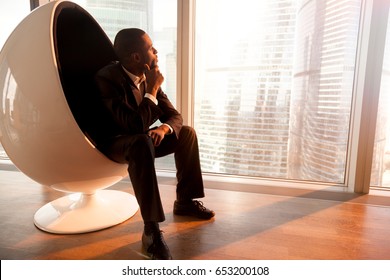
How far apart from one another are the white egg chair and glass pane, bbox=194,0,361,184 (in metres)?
0.89

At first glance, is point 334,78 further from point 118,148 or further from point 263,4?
point 118,148

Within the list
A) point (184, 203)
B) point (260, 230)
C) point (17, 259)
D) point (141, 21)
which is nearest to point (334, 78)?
point (260, 230)

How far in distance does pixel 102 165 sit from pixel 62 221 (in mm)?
378

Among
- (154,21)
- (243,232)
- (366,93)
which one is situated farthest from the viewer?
(154,21)

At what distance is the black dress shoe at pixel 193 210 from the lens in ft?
4.82

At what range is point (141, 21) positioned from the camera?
7.05 feet

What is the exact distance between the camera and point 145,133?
121 cm

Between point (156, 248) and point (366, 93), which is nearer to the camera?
point (156, 248)

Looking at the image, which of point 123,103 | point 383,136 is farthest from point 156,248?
point 383,136

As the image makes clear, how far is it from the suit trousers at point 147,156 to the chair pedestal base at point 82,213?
0.34m

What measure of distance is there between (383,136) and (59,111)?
1.87 meters

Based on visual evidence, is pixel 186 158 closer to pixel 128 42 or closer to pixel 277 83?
pixel 128 42

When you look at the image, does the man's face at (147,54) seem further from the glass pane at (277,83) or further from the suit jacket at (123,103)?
the glass pane at (277,83)

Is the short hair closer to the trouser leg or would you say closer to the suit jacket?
the suit jacket
